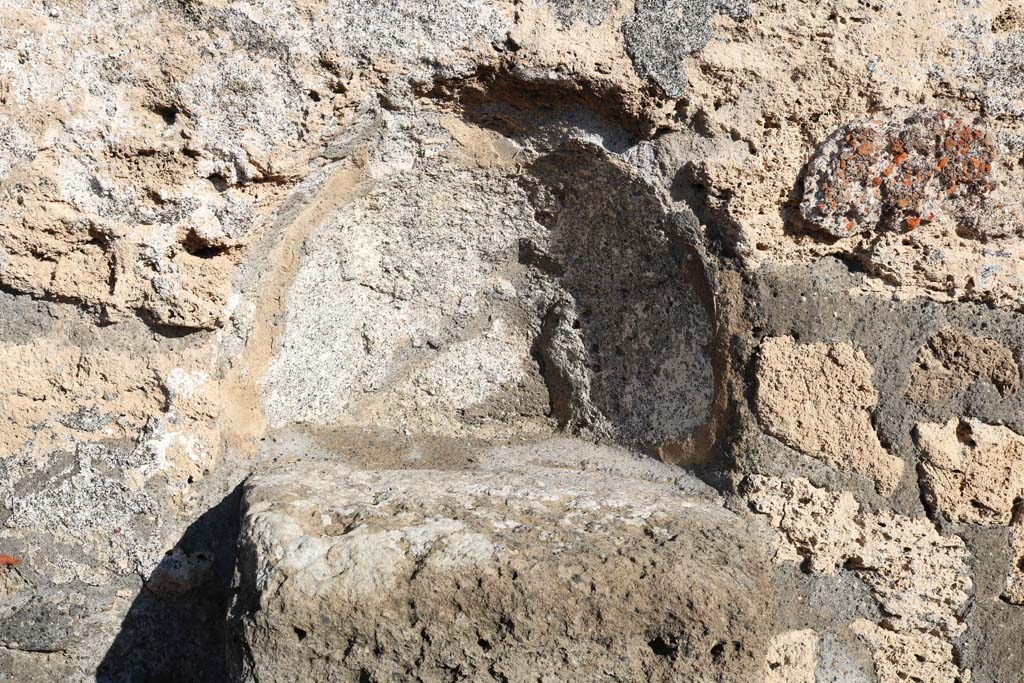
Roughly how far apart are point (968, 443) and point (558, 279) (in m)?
0.64

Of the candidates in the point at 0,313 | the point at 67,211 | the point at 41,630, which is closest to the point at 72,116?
the point at 67,211

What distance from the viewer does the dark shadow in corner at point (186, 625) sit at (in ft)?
4.13

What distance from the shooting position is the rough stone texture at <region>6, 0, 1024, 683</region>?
3.96 ft

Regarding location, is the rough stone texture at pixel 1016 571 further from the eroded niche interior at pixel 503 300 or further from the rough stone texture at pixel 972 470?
the eroded niche interior at pixel 503 300

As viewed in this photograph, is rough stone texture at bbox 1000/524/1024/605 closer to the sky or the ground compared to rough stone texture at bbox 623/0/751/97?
closer to the ground

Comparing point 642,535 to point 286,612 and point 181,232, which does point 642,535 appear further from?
point 181,232

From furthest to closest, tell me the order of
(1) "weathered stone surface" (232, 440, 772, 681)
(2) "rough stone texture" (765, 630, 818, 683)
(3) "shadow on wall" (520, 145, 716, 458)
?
(3) "shadow on wall" (520, 145, 716, 458), (2) "rough stone texture" (765, 630, 818, 683), (1) "weathered stone surface" (232, 440, 772, 681)

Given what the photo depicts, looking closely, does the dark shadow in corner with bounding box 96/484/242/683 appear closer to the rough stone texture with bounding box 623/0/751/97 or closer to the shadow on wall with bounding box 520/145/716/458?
the shadow on wall with bounding box 520/145/716/458

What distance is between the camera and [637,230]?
53.0 inches

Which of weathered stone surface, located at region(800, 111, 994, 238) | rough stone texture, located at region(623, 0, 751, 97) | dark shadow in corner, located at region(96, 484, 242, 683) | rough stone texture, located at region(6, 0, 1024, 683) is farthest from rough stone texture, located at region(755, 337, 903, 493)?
dark shadow in corner, located at region(96, 484, 242, 683)

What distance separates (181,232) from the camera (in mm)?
1240

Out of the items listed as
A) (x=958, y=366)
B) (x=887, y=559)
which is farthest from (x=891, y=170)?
(x=887, y=559)

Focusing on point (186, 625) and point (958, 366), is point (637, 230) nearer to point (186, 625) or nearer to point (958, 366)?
point (958, 366)

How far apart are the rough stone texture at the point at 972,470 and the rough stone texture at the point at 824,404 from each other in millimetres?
57
